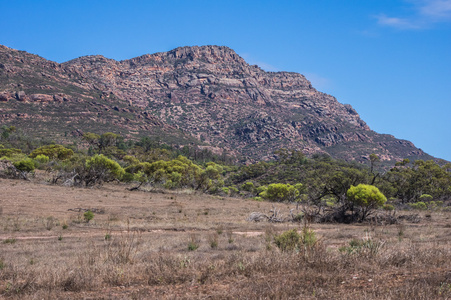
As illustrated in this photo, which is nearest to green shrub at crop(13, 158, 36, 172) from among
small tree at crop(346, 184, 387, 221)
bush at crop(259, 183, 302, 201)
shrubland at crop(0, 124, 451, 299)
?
shrubland at crop(0, 124, 451, 299)

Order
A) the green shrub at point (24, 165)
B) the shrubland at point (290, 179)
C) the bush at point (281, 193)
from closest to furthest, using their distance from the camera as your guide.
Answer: the shrubland at point (290, 179), the green shrub at point (24, 165), the bush at point (281, 193)

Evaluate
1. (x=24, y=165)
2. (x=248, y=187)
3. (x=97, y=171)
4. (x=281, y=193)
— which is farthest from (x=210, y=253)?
(x=248, y=187)

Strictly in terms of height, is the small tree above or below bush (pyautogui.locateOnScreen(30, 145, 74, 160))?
below

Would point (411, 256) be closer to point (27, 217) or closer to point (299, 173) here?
point (27, 217)

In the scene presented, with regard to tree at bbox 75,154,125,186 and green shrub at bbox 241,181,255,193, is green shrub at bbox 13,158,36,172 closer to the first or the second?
tree at bbox 75,154,125,186

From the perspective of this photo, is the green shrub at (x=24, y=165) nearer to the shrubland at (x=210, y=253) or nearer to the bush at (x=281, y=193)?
the shrubland at (x=210, y=253)

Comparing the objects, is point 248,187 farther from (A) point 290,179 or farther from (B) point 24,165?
(B) point 24,165

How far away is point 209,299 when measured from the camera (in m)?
4.86

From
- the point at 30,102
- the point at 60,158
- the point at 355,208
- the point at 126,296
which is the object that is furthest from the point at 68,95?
the point at 126,296

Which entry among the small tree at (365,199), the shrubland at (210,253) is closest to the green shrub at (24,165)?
the shrubland at (210,253)

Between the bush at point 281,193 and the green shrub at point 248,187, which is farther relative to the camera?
the green shrub at point 248,187

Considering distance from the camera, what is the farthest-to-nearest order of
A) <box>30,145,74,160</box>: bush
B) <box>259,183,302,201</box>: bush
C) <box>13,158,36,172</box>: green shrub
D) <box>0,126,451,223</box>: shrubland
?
<box>30,145,74,160</box>: bush, <box>259,183,302,201</box>: bush, <box>13,158,36,172</box>: green shrub, <box>0,126,451,223</box>: shrubland

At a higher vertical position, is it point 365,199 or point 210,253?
point 365,199

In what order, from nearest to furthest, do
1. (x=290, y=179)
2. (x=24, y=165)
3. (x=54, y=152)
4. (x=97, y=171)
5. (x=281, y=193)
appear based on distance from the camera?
(x=24, y=165) < (x=97, y=171) < (x=281, y=193) < (x=54, y=152) < (x=290, y=179)
